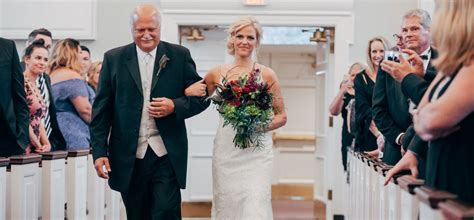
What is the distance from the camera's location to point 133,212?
15.7 ft

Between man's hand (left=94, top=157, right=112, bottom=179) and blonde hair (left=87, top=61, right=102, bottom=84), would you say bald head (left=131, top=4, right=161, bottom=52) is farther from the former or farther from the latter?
blonde hair (left=87, top=61, right=102, bottom=84)

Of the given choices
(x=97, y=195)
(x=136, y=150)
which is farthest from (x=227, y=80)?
(x=97, y=195)

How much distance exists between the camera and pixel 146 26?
474cm

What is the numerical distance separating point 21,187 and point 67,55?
7.31 ft

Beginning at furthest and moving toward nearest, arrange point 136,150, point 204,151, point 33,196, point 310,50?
point 310,50, point 204,151, point 33,196, point 136,150

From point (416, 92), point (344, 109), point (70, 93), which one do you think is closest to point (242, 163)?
point (416, 92)

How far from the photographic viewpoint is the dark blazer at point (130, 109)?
471 centimetres

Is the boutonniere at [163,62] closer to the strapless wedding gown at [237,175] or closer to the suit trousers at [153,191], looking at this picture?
the suit trousers at [153,191]

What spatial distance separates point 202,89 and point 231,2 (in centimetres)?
526

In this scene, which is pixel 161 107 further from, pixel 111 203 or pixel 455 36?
pixel 111 203

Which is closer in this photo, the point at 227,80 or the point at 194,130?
the point at 227,80

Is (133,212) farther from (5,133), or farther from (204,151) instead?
(204,151)

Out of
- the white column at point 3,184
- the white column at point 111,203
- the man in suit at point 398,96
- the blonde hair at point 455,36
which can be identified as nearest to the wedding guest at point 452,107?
the blonde hair at point 455,36

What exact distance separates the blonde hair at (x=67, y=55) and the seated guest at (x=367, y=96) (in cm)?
252
